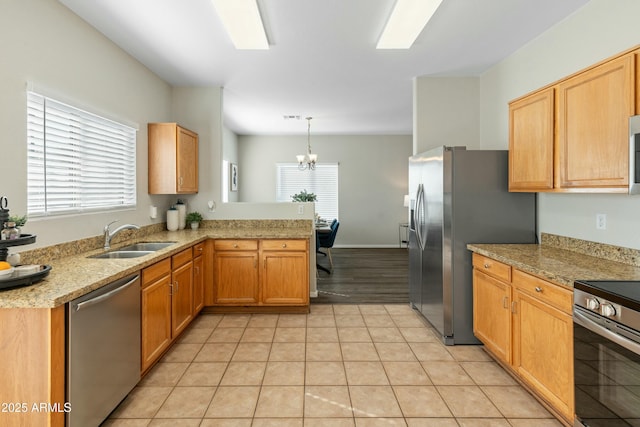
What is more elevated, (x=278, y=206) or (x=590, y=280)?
(x=278, y=206)

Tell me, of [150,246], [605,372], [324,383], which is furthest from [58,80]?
[605,372]

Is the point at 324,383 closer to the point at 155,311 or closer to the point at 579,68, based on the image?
the point at 155,311

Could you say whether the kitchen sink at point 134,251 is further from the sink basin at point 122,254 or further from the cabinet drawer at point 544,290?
the cabinet drawer at point 544,290

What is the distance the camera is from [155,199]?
160 inches

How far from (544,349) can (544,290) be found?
1.13 feet

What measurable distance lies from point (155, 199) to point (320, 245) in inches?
110

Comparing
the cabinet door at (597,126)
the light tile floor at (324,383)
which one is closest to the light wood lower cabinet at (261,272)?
the light tile floor at (324,383)

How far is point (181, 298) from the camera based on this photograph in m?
3.20

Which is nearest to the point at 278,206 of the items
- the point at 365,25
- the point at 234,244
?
the point at 234,244

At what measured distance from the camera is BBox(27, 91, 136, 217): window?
2348 mm

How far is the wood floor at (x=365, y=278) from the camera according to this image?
15.0 feet

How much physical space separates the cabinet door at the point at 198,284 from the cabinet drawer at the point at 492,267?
256cm

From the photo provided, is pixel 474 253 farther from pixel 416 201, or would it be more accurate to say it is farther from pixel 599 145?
pixel 599 145

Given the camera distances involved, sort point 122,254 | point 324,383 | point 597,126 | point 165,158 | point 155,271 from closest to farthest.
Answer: point 597,126 < point 324,383 < point 155,271 < point 122,254 < point 165,158
